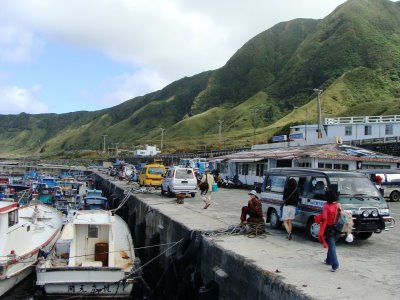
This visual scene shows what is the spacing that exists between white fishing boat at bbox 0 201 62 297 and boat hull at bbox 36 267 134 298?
7.05 feet

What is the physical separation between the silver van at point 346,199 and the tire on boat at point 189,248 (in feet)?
9.78

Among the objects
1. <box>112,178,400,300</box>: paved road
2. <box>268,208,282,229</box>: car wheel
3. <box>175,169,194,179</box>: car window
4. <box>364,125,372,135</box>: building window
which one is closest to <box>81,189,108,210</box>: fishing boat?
<box>175,169,194,179</box>: car window

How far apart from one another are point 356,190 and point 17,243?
11.6 metres

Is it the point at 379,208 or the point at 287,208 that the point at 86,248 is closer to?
the point at 287,208

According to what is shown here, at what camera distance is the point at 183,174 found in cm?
2714

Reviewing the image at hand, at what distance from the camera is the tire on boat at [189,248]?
39.9 feet

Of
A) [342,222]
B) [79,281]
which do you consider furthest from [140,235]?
[342,222]

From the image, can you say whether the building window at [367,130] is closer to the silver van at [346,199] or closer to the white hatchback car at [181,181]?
the white hatchback car at [181,181]

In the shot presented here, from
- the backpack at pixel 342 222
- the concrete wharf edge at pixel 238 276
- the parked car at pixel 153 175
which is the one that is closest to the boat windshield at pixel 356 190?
the backpack at pixel 342 222

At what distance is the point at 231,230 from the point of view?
1309 cm

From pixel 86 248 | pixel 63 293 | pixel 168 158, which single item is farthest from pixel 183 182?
pixel 168 158

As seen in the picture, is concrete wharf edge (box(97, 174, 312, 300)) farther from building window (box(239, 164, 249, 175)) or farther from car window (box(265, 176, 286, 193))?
A: building window (box(239, 164, 249, 175))

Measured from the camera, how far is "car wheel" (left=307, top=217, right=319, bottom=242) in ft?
40.1

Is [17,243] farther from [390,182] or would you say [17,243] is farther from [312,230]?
[390,182]
